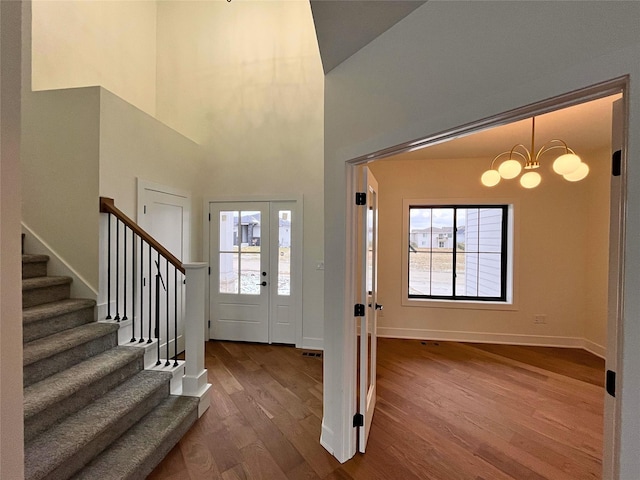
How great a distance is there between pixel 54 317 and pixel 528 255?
5332mm

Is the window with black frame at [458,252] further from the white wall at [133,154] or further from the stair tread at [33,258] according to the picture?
the stair tread at [33,258]

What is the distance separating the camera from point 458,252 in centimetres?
443

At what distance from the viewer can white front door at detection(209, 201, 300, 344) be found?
3.94 m

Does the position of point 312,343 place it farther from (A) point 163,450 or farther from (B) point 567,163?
(B) point 567,163

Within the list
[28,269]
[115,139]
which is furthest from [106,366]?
[115,139]

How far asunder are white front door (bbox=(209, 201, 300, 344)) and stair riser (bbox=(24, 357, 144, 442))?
1.75m

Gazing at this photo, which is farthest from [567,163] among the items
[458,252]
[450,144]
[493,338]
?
[493,338]

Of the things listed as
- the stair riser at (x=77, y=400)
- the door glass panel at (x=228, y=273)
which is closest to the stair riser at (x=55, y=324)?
the stair riser at (x=77, y=400)

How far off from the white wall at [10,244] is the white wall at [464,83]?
142 centimetres

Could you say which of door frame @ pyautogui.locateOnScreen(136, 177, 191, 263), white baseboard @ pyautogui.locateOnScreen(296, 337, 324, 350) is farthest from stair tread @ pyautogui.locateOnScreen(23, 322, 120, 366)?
white baseboard @ pyautogui.locateOnScreen(296, 337, 324, 350)

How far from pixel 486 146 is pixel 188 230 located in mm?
4040

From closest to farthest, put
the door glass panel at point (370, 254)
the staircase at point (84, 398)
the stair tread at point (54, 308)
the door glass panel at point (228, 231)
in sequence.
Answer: the staircase at point (84, 398)
the stair tread at point (54, 308)
the door glass panel at point (370, 254)
the door glass panel at point (228, 231)

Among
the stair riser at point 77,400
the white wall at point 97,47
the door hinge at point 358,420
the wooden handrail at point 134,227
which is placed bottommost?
the door hinge at point 358,420

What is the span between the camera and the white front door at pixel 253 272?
3.94 m
